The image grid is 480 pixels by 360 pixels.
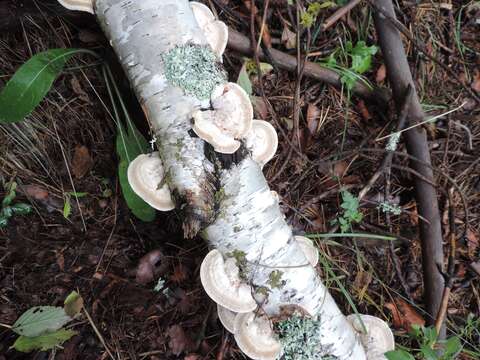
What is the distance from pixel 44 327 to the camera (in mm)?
2639

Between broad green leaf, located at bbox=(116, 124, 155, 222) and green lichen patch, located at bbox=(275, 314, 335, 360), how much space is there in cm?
111

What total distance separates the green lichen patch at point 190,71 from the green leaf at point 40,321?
168 centimetres

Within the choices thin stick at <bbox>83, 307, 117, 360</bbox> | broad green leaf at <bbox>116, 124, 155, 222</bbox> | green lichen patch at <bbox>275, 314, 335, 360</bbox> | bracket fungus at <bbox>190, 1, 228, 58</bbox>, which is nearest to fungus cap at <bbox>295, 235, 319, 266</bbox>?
green lichen patch at <bbox>275, 314, 335, 360</bbox>

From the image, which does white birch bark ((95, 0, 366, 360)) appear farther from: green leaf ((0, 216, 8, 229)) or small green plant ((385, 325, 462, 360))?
green leaf ((0, 216, 8, 229))

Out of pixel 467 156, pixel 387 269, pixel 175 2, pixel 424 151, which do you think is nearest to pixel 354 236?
pixel 387 269

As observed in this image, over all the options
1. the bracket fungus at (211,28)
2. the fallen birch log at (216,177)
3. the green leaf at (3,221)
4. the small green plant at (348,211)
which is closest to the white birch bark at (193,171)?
the fallen birch log at (216,177)

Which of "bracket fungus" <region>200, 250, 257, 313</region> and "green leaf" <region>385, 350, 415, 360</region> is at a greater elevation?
"bracket fungus" <region>200, 250, 257, 313</region>

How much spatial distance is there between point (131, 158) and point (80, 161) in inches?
16.0

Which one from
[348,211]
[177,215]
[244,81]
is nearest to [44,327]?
[177,215]

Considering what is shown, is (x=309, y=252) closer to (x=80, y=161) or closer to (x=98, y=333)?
(x=98, y=333)

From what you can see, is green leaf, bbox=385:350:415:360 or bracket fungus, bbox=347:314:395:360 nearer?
green leaf, bbox=385:350:415:360

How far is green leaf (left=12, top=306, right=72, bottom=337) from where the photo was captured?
2.60 m

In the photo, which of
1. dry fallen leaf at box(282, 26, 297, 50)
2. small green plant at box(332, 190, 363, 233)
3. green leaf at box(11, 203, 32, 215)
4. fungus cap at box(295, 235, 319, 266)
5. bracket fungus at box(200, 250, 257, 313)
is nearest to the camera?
bracket fungus at box(200, 250, 257, 313)

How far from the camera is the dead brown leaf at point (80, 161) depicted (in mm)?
2912
